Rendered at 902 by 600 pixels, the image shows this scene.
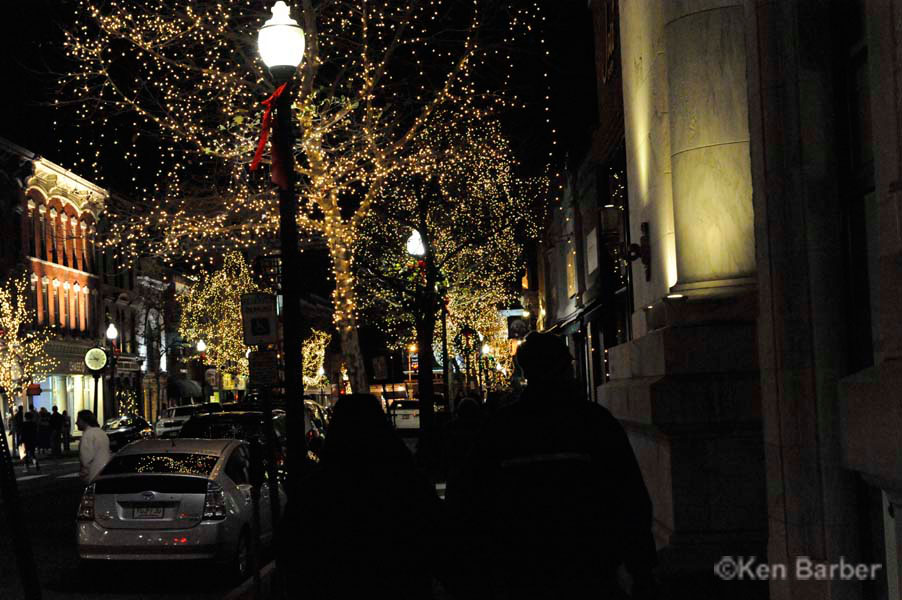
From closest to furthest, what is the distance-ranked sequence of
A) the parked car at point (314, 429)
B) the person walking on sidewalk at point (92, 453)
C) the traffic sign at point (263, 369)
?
the traffic sign at point (263, 369) → the person walking on sidewalk at point (92, 453) → the parked car at point (314, 429)

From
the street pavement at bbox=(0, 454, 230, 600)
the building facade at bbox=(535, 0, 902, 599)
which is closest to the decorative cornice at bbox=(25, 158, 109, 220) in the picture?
the street pavement at bbox=(0, 454, 230, 600)

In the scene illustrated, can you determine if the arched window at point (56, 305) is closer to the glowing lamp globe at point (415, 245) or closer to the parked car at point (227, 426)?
the glowing lamp globe at point (415, 245)

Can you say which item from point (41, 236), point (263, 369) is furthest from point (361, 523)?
point (41, 236)

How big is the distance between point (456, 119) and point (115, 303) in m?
48.8

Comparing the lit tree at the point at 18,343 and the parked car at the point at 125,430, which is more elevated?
the lit tree at the point at 18,343

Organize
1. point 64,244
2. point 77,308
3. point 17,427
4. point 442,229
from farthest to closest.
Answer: point 77,308 < point 64,244 < point 17,427 < point 442,229

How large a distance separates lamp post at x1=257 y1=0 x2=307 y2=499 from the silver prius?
1395 millimetres

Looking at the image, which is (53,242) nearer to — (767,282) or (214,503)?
(214,503)

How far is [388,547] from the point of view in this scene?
5.00 metres

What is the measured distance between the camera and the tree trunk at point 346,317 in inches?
982

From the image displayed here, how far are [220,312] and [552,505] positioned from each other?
68.8 metres

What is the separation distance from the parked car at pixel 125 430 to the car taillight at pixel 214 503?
27.0 meters

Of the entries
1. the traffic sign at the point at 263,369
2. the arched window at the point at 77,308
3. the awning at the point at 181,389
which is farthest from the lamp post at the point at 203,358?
the traffic sign at the point at 263,369

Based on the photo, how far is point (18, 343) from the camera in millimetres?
47719
